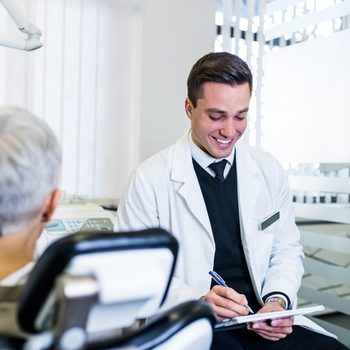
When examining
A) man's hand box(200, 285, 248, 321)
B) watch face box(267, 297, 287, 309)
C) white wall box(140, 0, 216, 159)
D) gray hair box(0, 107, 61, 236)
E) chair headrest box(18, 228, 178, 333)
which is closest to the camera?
chair headrest box(18, 228, 178, 333)

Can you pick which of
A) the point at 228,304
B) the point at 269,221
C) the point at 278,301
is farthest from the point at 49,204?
the point at 269,221

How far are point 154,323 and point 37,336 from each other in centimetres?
17

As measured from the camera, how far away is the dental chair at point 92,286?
20.4 inches

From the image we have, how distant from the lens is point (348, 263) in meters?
2.11

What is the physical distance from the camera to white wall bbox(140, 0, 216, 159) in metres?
2.31

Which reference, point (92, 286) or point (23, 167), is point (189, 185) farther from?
point (92, 286)

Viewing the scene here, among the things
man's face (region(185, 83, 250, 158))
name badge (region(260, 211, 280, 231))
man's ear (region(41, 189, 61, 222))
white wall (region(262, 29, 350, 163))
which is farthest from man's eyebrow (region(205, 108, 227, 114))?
man's ear (region(41, 189, 61, 222))

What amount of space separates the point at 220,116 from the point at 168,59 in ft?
2.86

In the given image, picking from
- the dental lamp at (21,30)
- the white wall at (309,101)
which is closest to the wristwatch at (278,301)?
the white wall at (309,101)

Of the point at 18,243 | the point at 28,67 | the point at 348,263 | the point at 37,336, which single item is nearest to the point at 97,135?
the point at 28,67

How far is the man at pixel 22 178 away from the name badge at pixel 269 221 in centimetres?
105

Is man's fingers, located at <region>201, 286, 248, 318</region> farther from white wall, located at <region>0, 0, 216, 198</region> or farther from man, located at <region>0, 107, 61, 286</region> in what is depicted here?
white wall, located at <region>0, 0, 216, 198</region>

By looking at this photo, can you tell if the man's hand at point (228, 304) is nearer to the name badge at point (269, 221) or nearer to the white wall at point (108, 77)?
the name badge at point (269, 221)

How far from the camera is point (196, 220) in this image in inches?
Answer: 62.1
